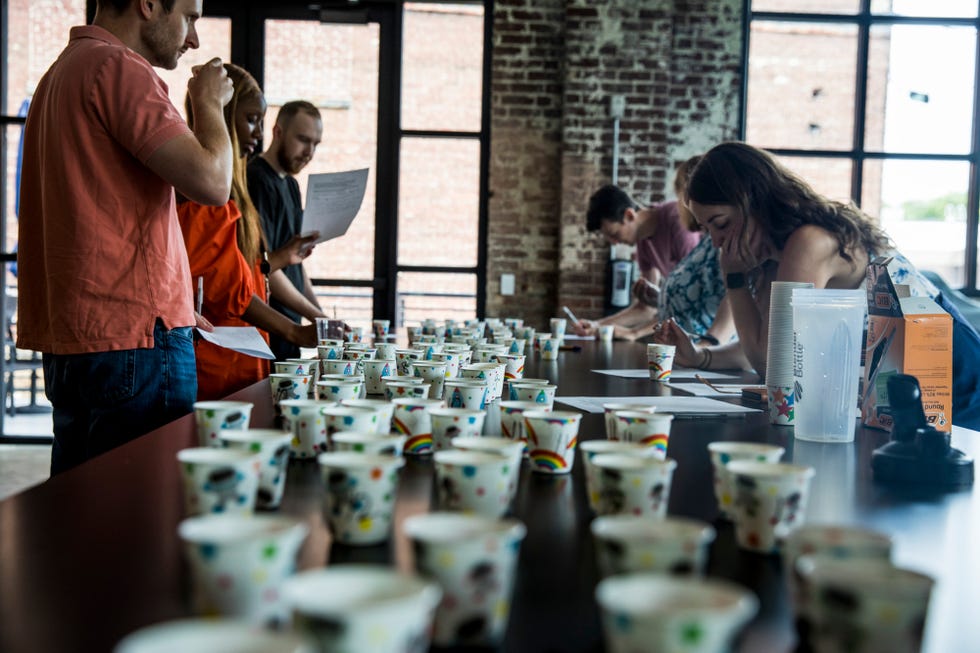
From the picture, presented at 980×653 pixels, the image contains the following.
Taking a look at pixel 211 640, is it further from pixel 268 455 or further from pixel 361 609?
pixel 268 455

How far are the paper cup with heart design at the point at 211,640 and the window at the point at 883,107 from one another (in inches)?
233

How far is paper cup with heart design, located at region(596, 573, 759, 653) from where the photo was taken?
1.62ft

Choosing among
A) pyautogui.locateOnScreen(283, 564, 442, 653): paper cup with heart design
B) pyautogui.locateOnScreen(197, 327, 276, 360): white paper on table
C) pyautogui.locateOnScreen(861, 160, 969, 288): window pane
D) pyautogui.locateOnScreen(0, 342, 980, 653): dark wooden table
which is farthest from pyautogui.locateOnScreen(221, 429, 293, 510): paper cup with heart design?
pyautogui.locateOnScreen(861, 160, 969, 288): window pane

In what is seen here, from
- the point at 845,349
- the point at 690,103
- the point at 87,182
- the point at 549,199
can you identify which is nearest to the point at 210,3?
the point at 549,199

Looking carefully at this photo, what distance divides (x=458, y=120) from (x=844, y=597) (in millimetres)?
5536

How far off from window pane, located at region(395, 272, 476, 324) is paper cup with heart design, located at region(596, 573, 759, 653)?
17.6ft

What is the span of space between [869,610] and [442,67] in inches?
221

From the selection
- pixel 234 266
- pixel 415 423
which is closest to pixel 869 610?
pixel 415 423

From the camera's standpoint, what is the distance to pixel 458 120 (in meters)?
5.90

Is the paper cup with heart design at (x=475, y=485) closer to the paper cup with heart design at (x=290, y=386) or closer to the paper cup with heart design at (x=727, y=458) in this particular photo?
the paper cup with heart design at (x=727, y=458)

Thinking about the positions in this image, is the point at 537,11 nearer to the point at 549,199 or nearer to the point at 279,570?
the point at 549,199

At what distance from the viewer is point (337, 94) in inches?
228

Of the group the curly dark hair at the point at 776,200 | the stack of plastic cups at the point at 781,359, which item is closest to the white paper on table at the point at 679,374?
the curly dark hair at the point at 776,200

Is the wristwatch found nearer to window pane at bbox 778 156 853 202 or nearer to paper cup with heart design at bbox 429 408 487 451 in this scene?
paper cup with heart design at bbox 429 408 487 451
